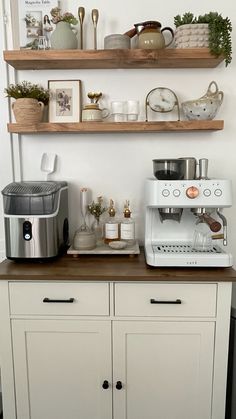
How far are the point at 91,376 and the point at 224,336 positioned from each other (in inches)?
23.7

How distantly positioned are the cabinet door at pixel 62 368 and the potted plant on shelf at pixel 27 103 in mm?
967

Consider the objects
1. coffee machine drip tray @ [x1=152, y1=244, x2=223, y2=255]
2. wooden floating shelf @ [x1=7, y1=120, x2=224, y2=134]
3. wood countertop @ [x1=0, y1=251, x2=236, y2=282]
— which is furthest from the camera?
wooden floating shelf @ [x1=7, y1=120, x2=224, y2=134]

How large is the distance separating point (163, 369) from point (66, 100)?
1.41 meters

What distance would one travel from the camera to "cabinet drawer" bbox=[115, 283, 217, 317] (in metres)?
1.40

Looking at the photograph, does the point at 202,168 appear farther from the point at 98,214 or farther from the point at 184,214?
the point at 98,214

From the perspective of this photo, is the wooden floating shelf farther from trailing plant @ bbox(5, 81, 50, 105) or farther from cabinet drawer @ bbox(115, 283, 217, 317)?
cabinet drawer @ bbox(115, 283, 217, 317)

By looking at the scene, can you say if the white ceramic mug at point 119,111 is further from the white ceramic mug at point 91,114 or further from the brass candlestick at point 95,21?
the brass candlestick at point 95,21

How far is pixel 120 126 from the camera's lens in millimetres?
1650

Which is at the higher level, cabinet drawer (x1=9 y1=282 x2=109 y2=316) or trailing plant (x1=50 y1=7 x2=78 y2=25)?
trailing plant (x1=50 y1=7 x2=78 y2=25)

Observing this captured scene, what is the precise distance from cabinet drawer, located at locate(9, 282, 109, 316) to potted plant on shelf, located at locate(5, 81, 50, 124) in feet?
2.65

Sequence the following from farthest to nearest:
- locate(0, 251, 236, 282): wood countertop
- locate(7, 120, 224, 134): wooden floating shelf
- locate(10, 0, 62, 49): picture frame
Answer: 1. locate(10, 0, 62, 49): picture frame
2. locate(7, 120, 224, 134): wooden floating shelf
3. locate(0, 251, 236, 282): wood countertop

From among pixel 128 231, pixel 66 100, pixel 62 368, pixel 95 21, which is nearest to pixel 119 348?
pixel 62 368

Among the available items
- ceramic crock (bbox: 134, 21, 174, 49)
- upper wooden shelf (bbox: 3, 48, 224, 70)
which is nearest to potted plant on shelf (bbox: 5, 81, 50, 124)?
upper wooden shelf (bbox: 3, 48, 224, 70)

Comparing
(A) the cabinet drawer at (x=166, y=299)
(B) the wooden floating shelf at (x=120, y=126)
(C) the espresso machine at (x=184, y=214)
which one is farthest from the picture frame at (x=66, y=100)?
(A) the cabinet drawer at (x=166, y=299)
